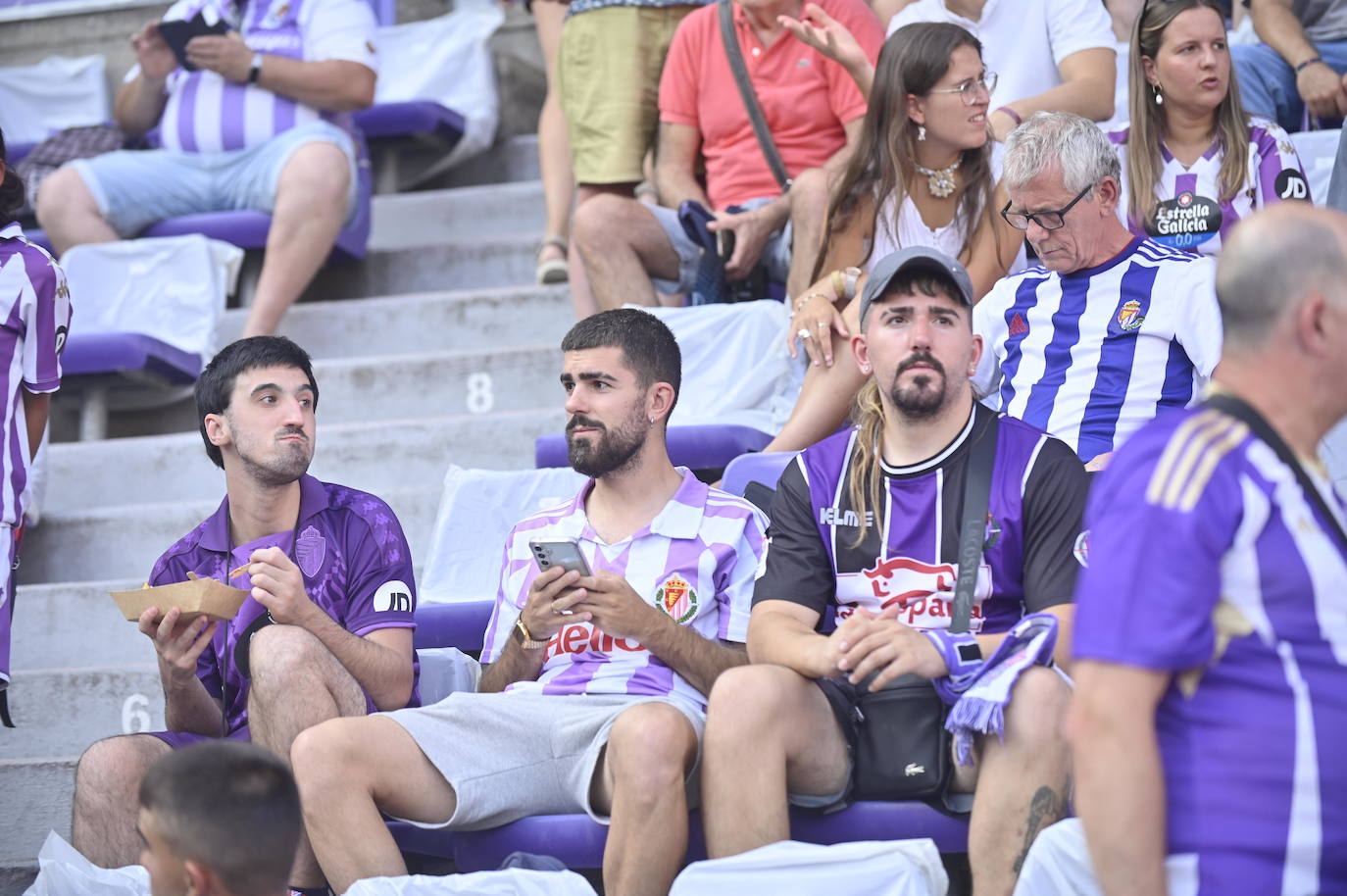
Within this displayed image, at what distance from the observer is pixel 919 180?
396cm

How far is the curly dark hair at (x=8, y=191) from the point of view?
3568 millimetres

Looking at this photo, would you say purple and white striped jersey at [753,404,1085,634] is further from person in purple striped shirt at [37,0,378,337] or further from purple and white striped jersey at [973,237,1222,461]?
person in purple striped shirt at [37,0,378,337]

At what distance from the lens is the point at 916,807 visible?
2596mm

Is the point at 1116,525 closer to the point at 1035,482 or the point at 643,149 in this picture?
the point at 1035,482

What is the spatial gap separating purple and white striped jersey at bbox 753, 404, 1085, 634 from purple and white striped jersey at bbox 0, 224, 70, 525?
5.42 feet

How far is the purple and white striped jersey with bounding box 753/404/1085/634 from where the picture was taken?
2.66m

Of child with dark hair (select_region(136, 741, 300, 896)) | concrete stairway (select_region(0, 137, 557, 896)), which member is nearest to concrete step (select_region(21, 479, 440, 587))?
concrete stairway (select_region(0, 137, 557, 896))

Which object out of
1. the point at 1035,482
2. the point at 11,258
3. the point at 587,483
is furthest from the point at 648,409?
the point at 11,258

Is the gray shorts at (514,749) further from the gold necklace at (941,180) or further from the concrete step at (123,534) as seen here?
the gold necklace at (941,180)

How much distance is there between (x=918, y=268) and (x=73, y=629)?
2.35 metres

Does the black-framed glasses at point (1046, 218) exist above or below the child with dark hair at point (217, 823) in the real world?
above

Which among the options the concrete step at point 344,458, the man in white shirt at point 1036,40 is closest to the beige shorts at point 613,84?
the man in white shirt at point 1036,40

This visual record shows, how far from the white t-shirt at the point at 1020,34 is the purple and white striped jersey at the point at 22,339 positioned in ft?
7.77

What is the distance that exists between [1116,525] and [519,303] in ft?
11.7
